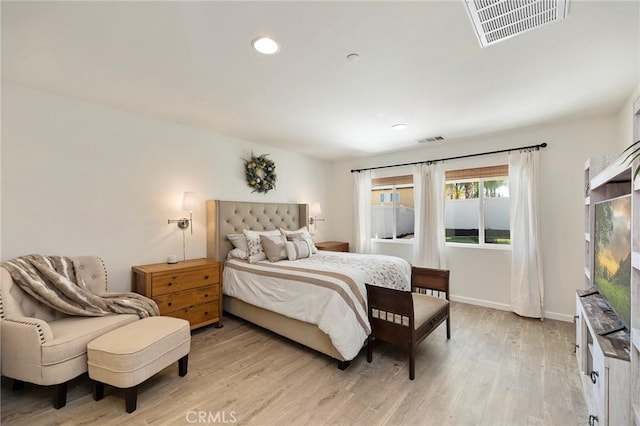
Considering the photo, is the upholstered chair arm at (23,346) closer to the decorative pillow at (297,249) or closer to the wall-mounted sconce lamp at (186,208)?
the wall-mounted sconce lamp at (186,208)

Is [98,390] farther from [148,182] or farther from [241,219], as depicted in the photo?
[241,219]

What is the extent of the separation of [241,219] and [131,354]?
7.55 ft

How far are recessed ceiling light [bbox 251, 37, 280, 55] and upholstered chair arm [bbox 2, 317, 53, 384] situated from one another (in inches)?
92.3

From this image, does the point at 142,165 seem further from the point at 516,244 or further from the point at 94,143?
the point at 516,244

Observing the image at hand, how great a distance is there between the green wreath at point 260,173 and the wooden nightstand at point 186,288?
1.36 meters

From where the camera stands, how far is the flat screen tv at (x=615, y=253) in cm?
144

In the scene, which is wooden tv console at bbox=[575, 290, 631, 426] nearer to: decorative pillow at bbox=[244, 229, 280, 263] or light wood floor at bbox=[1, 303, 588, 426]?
light wood floor at bbox=[1, 303, 588, 426]

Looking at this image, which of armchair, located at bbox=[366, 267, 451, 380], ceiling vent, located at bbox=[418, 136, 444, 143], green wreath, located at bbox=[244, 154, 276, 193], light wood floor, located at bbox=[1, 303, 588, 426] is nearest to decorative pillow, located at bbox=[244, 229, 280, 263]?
green wreath, located at bbox=[244, 154, 276, 193]

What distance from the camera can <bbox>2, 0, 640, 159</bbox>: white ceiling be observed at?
157cm

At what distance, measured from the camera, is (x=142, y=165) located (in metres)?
3.10

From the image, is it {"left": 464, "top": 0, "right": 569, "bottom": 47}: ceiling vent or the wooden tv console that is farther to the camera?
{"left": 464, "top": 0, "right": 569, "bottom": 47}: ceiling vent

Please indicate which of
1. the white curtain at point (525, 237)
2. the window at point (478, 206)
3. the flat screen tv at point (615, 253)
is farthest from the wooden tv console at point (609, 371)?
the window at point (478, 206)

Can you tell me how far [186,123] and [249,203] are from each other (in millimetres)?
1319

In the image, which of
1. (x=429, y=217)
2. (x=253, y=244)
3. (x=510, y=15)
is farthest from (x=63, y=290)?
(x=429, y=217)
